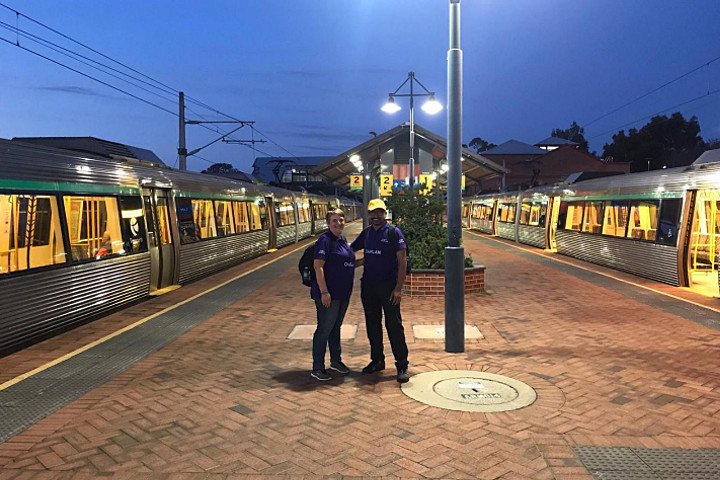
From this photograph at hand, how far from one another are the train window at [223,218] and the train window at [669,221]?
36.0ft

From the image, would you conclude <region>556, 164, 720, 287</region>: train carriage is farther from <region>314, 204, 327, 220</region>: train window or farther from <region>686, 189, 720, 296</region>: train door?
<region>314, 204, 327, 220</region>: train window

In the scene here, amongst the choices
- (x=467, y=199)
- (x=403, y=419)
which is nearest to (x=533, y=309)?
(x=403, y=419)

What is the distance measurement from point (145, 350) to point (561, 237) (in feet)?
53.0

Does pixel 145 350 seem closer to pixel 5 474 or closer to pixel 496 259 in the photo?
pixel 5 474

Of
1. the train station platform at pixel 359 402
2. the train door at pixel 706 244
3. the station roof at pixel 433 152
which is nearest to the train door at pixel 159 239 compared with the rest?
the train station platform at pixel 359 402

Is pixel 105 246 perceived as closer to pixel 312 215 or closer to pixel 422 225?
pixel 422 225

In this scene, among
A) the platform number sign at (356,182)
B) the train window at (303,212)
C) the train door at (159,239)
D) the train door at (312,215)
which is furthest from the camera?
the train door at (312,215)

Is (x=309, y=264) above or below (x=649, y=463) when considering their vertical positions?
above

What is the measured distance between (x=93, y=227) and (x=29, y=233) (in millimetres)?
1579

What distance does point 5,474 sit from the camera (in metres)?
3.54

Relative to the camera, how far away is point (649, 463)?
3.67 meters

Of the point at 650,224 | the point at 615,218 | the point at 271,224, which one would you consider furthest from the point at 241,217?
the point at 650,224

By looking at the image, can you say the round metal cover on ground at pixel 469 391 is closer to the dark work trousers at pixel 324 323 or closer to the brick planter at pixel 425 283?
the dark work trousers at pixel 324 323

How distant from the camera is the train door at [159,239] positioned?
34.3ft
